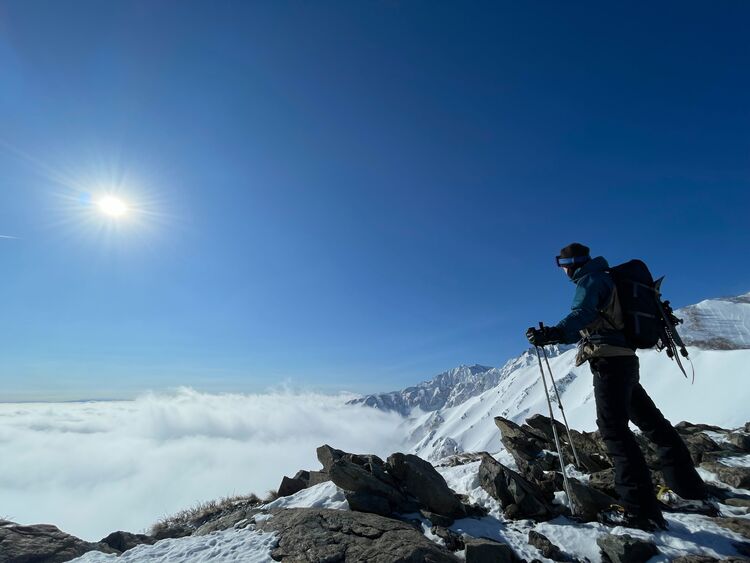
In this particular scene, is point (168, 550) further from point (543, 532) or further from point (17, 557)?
point (543, 532)

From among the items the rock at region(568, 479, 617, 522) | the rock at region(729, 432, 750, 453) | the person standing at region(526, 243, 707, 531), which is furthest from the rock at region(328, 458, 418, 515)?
the rock at region(729, 432, 750, 453)

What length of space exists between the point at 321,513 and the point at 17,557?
5831mm

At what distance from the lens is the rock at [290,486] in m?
9.40

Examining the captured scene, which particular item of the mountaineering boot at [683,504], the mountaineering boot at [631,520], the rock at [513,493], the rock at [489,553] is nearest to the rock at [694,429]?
the mountaineering boot at [683,504]

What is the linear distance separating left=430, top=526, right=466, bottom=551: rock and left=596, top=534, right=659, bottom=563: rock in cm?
201

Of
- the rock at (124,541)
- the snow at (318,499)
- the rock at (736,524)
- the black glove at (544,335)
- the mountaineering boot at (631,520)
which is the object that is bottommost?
the rock at (736,524)

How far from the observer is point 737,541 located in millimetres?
4734

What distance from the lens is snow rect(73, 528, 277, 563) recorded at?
5656 mm

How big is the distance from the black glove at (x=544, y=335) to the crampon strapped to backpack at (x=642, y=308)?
4.59 feet

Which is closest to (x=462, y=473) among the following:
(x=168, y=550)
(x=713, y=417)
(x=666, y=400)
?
(x=168, y=550)

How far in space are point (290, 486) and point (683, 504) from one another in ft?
28.5

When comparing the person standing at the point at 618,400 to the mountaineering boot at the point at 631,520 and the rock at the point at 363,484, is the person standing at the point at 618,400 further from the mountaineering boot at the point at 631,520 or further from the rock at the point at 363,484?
the rock at the point at 363,484

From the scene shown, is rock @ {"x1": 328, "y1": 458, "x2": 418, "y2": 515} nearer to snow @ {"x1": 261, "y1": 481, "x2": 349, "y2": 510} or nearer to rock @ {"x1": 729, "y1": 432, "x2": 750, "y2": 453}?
snow @ {"x1": 261, "y1": 481, "x2": 349, "y2": 510}

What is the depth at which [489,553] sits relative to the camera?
4.94 metres
